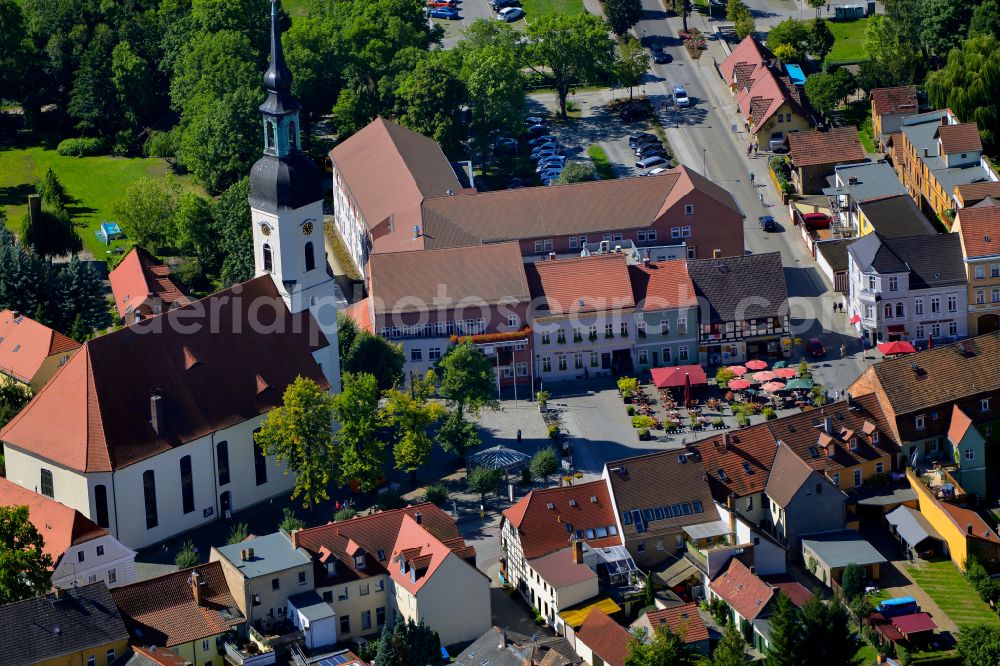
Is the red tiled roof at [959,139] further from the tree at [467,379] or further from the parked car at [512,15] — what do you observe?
the parked car at [512,15]

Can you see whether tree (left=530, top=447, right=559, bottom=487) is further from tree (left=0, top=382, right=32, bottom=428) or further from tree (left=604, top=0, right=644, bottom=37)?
tree (left=604, top=0, right=644, bottom=37)

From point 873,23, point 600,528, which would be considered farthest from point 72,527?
point 873,23

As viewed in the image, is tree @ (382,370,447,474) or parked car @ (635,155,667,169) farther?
parked car @ (635,155,667,169)

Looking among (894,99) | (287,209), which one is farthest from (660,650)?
(894,99)

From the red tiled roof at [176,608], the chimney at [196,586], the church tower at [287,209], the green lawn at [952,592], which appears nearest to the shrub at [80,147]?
the church tower at [287,209]

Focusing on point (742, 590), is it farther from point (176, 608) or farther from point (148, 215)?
point (148, 215)

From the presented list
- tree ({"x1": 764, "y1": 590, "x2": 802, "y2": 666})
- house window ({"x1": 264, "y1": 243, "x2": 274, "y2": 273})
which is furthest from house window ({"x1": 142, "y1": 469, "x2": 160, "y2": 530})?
tree ({"x1": 764, "y1": 590, "x2": 802, "y2": 666})

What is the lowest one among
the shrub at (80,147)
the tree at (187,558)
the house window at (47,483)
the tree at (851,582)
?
the tree at (851,582)

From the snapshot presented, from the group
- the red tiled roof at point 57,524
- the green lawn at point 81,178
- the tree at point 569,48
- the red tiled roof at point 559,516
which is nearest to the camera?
the red tiled roof at point 57,524
